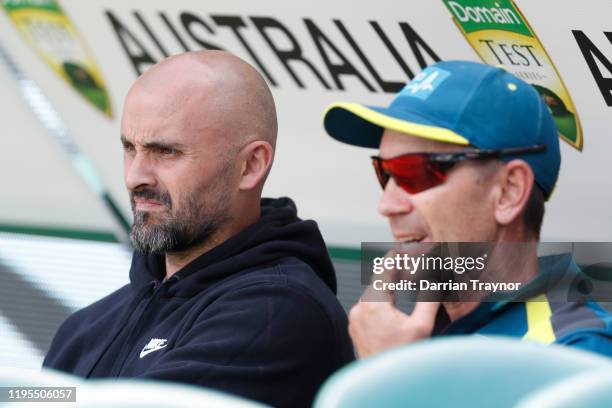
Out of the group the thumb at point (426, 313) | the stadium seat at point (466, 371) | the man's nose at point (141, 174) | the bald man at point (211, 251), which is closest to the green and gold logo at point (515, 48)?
the bald man at point (211, 251)

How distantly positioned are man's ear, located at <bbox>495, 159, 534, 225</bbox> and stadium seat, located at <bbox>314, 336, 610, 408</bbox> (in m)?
0.70

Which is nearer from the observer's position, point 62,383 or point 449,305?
point 62,383

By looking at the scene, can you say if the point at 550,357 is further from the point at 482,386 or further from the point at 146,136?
the point at 146,136

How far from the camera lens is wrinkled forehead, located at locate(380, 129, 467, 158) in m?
1.75

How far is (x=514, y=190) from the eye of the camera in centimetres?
172

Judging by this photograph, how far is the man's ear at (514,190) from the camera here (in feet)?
5.62

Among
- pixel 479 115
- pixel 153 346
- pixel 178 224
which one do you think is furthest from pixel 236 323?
pixel 479 115

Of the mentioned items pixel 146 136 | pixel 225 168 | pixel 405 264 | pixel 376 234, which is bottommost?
pixel 376 234

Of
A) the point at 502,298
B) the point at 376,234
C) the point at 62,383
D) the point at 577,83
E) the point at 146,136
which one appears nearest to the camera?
the point at 62,383

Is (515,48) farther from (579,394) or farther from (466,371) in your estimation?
(579,394)

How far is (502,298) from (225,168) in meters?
0.79

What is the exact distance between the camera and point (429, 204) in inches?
68.2

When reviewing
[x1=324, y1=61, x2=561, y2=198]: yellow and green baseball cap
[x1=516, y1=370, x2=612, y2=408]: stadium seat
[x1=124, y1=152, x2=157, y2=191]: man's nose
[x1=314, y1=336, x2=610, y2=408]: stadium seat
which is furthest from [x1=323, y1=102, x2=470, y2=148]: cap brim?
[x1=516, y1=370, x2=612, y2=408]: stadium seat

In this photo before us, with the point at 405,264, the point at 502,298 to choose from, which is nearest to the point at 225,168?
the point at 405,264
